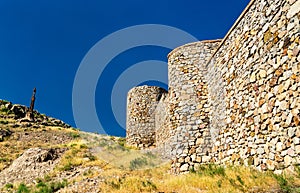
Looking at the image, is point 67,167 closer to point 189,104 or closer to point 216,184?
point 189,104

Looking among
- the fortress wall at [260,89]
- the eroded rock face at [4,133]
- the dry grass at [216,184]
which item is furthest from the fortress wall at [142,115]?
the dry grass at [216,184]

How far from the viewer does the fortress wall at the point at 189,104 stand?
1088cm

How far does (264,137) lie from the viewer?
287 inches

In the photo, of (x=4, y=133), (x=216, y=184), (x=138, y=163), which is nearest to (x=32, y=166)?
(x=138, y=163)

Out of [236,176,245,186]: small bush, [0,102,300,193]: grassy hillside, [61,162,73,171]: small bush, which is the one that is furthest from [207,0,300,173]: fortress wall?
[61,162,73,171]: small bush

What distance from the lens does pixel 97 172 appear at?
12.9m

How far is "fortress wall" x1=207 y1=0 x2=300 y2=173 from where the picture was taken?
6.21m

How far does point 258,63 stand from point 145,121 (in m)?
16.1

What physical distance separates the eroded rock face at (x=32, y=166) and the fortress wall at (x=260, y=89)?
1006 cm

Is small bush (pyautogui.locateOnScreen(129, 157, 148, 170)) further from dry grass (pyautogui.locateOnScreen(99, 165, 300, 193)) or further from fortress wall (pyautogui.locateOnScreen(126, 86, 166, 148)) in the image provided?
fortress wall (pyautogui.locateOnScreen(126, 86, 166, 148))

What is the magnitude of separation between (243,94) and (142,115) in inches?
604

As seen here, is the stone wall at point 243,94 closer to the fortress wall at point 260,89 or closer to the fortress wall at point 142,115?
the fortress wall at point 260,89

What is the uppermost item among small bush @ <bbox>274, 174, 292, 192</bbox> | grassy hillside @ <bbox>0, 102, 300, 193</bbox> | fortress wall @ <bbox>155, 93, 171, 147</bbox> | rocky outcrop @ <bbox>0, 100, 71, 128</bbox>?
rocky outcrop @ <bbox>0, 100, 71, 128</bbox>

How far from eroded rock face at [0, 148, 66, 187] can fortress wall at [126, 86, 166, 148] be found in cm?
655
